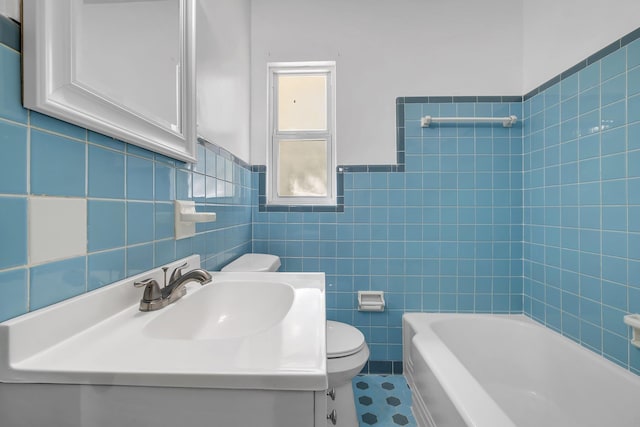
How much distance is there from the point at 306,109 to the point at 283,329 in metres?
1.76

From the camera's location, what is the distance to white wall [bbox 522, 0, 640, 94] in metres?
1.22

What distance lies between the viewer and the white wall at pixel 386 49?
1.84 metres

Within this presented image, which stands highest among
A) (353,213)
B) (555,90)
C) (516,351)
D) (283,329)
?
(555,90)

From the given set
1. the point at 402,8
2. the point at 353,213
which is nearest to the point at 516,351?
the point at 353,213

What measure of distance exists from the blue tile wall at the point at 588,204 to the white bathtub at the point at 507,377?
12 centimetres

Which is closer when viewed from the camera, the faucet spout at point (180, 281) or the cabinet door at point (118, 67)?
the cabinet door at point (118, 67)

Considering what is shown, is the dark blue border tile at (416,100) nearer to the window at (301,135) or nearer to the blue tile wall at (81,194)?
the window at (301,135)

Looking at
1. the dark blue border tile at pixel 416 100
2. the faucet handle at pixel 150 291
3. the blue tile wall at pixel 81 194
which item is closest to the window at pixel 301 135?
the dark blue border tile at pixel 416 100

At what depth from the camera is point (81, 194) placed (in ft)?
1.83

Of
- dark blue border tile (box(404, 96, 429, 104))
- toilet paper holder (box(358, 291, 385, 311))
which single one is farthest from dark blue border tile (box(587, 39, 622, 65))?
toilet paper holder (box(358, 291, 385, 311))

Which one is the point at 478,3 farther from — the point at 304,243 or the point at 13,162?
the point at 13,162

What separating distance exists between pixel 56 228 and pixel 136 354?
0.28 metres

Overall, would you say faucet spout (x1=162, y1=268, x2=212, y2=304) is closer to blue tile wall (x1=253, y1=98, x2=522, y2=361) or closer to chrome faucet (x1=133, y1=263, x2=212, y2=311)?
chrome faucet (x1=133, y1=263, x2=212, y2=311)

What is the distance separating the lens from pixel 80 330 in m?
0.53
